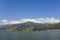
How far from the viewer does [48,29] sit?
140 meters

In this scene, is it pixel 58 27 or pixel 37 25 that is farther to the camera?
pixel 58 27

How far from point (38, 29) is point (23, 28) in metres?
12.3

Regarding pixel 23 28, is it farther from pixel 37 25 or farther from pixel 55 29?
pixel 55 29

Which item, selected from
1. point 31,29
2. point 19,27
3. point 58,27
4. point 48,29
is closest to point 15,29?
point 19,27

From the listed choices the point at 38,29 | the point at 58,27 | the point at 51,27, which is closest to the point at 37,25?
the point at 38,29

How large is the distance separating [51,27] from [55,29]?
7260 mm

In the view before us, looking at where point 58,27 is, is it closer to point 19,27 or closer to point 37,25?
point 37,25

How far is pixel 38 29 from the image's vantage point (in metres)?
138

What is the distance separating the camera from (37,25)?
5458 inches

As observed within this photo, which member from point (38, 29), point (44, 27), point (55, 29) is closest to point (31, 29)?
point (38, 29)

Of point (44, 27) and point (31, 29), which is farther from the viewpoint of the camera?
point (44, 27)

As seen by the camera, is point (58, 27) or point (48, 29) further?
point (58, 27)

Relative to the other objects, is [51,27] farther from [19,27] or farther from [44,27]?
[19,27]

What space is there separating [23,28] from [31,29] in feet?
26.5
